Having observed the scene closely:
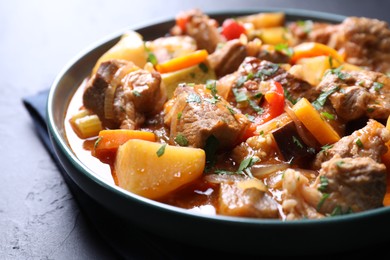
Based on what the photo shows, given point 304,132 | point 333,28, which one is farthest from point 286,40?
point 304,132

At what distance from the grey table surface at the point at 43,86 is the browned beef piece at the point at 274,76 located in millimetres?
1588

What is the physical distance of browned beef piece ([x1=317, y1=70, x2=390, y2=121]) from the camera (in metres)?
3.95

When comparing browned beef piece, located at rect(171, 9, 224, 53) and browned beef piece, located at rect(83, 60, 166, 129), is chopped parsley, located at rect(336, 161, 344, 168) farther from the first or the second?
browned beef piece, located at rect(171, 9, 224, 53)

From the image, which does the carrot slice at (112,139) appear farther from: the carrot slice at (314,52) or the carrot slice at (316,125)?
the carrot slice at (314,52)

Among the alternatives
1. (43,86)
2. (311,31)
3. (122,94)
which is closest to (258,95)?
(122,94)

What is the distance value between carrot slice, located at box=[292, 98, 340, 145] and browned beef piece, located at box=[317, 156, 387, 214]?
559 mm

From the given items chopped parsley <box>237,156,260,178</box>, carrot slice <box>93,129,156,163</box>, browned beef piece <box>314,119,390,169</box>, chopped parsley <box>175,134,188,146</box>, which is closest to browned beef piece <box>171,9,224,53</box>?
carrot slice <box>93,129,156,163</box>

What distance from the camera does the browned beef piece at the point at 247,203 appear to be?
3.23 meters

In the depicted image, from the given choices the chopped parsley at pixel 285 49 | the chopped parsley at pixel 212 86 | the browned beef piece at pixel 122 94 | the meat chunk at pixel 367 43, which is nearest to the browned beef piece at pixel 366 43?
the meat chunk at pixel 367 43

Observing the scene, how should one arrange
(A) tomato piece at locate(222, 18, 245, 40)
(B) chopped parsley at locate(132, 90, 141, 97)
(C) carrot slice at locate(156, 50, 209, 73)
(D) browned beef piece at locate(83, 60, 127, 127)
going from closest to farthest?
(B) chopped parsley at locate(132, 90, 141, 97) → (D) browned beef piece at locate(83, 60, 127, 127) → (C) carrot slice at locate(156, 50, 209, 73) → (A) tomato piece at locate(222, 18, 245, 40)

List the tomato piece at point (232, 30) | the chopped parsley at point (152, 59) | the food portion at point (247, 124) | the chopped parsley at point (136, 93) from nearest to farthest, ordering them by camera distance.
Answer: the food portion at point (247, 124) < the chopped parsley at point (136, 93) < the chopped parsley at point (152, 59) < the tomato piece at point (232, 30)

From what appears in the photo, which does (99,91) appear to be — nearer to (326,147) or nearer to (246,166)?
(246,166)

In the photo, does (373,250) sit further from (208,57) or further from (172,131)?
(208,57)

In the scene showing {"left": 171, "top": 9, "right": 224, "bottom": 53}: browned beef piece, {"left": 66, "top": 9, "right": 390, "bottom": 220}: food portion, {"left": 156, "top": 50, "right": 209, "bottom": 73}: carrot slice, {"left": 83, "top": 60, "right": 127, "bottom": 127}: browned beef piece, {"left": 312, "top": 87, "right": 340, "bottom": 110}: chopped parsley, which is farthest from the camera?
{"left": 171, "top": 9, "right": 224, "bottom": 53}: browned beef piece
